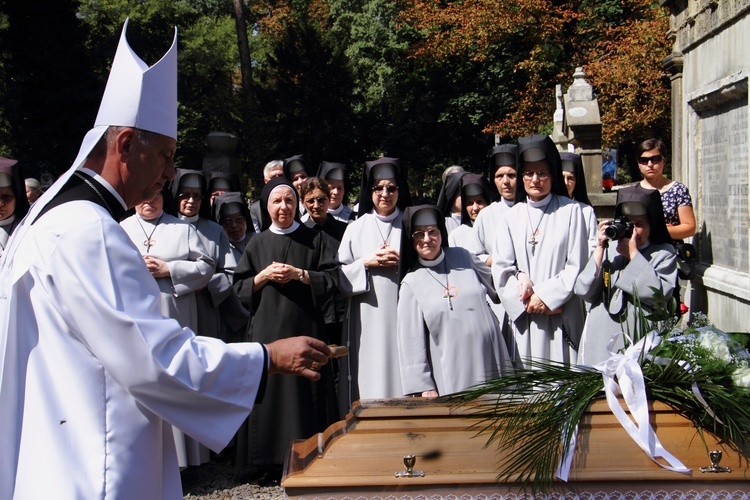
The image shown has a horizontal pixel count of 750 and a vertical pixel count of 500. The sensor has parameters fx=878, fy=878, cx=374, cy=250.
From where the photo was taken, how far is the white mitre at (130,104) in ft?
9.00

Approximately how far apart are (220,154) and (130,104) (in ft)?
41.4

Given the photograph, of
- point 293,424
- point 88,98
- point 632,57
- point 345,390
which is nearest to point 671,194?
point 345,390

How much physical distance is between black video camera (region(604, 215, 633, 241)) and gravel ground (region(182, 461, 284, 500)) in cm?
279

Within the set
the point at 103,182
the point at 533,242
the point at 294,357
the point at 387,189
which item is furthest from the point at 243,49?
the point at 294,357

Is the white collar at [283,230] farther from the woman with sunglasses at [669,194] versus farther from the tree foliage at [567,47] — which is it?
the tree foliage at [567,47]

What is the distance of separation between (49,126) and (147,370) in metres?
21.5

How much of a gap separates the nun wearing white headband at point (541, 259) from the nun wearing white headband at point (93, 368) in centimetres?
360

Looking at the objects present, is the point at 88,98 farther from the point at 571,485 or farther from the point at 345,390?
the point at 571,485

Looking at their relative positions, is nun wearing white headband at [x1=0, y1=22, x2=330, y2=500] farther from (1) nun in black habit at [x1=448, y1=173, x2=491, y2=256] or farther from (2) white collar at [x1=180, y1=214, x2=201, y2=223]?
(1) nun in black habit at [x1=448, y1=173, x2=491, y2=256]

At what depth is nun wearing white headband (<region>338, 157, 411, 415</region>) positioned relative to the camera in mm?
6352

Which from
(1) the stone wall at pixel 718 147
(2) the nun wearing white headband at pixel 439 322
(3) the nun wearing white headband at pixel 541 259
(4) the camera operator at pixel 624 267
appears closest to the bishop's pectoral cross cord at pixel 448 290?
(2) the nun wearing white headband at pixel 439 322

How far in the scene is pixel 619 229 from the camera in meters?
5.25

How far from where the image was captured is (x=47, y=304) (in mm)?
2529

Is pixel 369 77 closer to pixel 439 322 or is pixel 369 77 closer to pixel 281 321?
pixel 281 321
